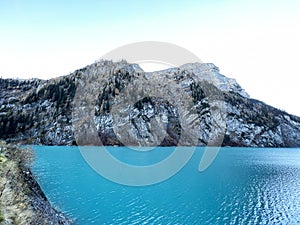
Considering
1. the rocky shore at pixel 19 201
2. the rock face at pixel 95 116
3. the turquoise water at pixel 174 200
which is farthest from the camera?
the rock face at pixel 95 116

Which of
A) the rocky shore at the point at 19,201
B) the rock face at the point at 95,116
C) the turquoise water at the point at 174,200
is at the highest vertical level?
the rock face at the point at 95,116

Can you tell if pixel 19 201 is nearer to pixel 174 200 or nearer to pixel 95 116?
pixel 174 200

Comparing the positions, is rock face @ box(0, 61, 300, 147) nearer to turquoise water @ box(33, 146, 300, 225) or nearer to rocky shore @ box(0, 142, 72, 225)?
turquoise water @ box(33, 146, 300, 225)

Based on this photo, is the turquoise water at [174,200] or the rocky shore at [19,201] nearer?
the rocky shore at [19,201]

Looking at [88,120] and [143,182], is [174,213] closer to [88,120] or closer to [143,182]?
[143,182]

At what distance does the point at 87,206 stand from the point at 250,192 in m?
27.3

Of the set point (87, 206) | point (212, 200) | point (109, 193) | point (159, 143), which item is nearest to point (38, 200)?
point (87, 206)

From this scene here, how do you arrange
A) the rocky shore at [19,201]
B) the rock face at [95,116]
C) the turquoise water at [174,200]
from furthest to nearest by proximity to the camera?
the rock face at [95,116]
the turquoise water at [174,200]
the rocky shore at [19,201]

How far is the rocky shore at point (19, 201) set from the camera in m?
15.1

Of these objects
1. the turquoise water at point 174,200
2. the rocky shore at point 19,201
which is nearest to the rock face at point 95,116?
the turquoise water at point 174,200

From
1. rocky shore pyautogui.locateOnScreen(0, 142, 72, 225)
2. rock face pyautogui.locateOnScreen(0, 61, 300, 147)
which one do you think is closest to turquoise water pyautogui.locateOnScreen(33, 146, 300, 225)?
rocky shore pyautogui.locateOnScreen(0, 142, 72, 225)

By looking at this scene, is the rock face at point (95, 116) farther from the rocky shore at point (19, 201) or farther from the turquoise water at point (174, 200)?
the rocky shore at point (19, 201)

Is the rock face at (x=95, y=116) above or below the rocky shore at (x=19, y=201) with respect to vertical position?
above

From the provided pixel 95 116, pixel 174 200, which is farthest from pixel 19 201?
pixel 95 116
